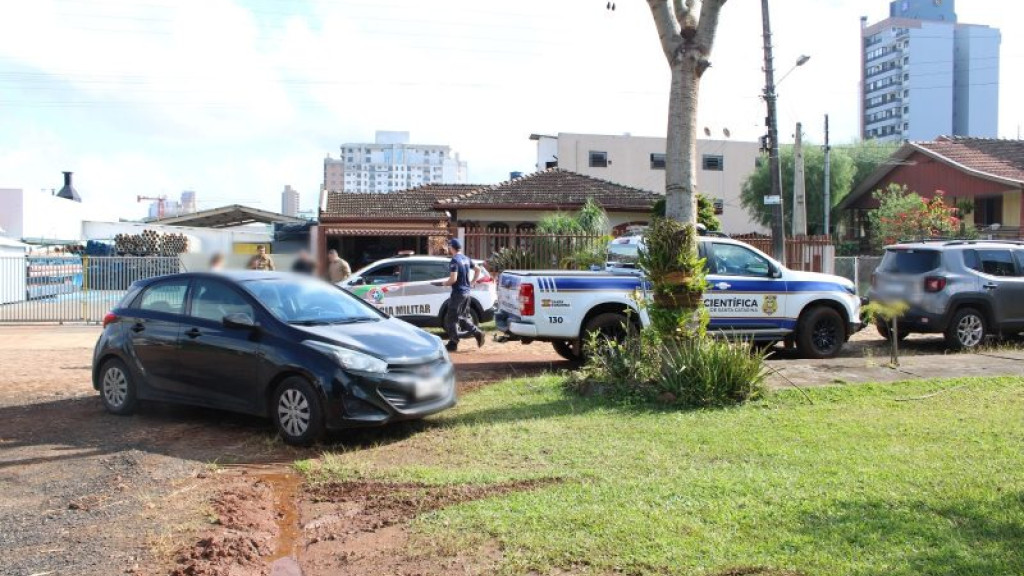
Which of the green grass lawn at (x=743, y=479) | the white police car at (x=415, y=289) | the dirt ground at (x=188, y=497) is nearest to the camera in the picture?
the green grass lawn at (x=743, y=479)

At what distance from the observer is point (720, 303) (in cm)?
1152

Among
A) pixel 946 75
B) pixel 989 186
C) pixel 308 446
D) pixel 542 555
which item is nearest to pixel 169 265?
pixel 308 446

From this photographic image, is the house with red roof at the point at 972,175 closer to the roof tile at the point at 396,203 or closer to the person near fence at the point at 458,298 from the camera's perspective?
the roof tile at the point at 396,203

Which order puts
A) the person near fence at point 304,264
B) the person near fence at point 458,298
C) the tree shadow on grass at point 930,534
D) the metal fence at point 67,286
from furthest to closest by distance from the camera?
the metal fence at point 67,286
the person near fence at point 458,298
the person near fence at point 304,264
the tree shadow on grass at point 930,534

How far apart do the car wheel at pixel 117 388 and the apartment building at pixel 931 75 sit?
108 m

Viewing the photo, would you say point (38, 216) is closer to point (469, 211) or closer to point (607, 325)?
point (469, 211)

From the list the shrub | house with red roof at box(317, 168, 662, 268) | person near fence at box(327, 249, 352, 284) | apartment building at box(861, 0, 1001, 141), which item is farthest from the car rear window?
apartment building at box(861, 0, 1001, 141)

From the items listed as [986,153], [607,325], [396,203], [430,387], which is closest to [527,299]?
[607,325]

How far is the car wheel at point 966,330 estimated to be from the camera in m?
12.6

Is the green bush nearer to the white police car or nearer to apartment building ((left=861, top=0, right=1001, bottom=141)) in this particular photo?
the white police car

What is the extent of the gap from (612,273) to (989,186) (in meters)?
25.0

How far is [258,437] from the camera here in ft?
25.4

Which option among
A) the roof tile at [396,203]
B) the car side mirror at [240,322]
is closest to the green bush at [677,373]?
the car side mirror at [240,322]

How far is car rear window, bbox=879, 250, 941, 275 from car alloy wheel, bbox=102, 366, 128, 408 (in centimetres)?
1111
